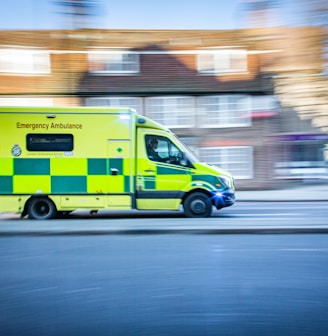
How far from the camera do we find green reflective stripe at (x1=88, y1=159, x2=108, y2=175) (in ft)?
35.0

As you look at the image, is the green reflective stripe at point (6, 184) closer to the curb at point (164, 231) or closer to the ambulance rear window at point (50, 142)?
the ambulance rear window at point (50, 142)

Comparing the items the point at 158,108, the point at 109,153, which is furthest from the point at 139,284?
the point at 158,108

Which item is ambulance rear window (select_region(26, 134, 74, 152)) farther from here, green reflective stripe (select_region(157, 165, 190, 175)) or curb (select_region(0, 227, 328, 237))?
Result: curb (select_region(0, 227, 328, 237))

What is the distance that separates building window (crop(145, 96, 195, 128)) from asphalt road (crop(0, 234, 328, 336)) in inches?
573

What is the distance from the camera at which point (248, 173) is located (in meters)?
21.9

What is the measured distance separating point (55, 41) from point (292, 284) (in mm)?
3559

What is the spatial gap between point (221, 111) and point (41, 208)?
42.4 ft

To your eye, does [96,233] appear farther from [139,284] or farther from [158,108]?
[158,108]

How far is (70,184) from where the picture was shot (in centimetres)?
1065

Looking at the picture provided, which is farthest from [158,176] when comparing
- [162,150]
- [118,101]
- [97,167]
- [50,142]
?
[118,101]

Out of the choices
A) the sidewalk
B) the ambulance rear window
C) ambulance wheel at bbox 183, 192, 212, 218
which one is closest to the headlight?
ambulance wheel at bbox 183, 192, 212, 218

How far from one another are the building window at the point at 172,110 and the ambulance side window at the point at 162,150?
11116 millimetres

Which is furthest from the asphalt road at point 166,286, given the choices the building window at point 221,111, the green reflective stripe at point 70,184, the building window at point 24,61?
the building window at point 221,111

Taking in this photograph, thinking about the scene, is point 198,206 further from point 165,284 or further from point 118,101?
point 118,101
